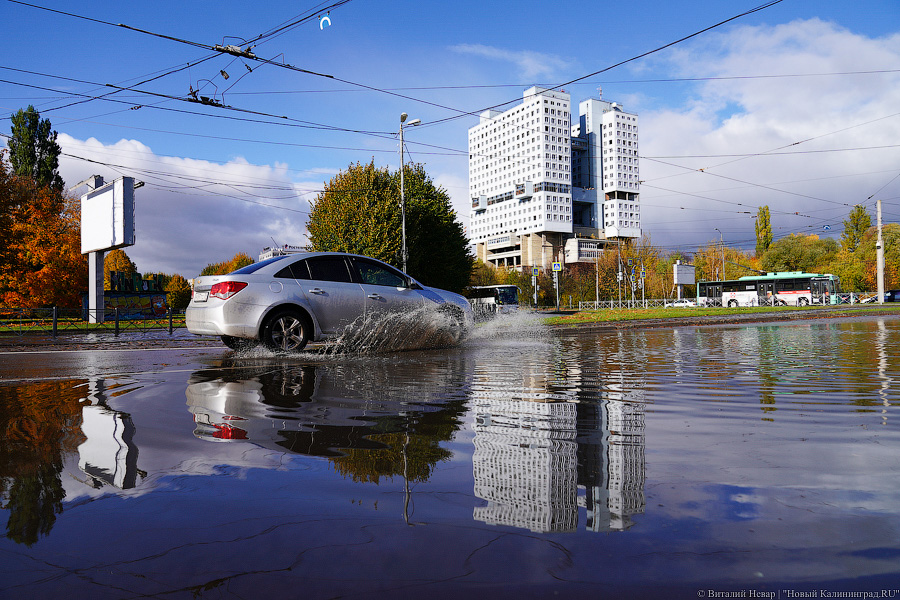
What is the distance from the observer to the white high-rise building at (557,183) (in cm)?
14200

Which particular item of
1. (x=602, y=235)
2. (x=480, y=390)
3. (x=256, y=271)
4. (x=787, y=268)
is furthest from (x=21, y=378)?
(x=602, y=235)

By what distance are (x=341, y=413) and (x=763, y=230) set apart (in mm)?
103397

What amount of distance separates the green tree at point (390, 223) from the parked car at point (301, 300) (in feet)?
65.0

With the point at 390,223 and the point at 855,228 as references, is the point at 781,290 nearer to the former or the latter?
the point at 855,228

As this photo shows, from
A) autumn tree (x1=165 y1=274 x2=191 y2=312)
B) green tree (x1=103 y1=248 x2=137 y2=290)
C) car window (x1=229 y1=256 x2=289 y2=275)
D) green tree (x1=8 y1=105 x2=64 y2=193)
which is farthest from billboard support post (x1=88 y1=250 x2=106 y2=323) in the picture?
autumn tree (x1=165 y1=274 x2=191 y2=312)

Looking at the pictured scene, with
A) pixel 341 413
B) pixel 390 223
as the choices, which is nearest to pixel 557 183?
pixel 390 223

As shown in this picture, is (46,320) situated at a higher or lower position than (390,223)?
lower

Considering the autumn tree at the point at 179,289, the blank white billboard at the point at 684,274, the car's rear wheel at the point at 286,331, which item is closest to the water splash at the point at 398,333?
the car's rear wheel at the point at 286,331

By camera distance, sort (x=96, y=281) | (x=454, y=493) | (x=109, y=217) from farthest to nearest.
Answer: (x=96, y=281)
(x=109, y=217)
(x=454, y=493)

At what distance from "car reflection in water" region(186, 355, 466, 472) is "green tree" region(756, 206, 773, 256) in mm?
99585

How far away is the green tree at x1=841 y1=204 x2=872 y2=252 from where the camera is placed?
7869 cm

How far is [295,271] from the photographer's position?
Result: 8938mm

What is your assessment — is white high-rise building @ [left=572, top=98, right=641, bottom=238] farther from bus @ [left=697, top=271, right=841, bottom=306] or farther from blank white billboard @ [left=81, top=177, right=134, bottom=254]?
blank white billboard @ [left=81, top=177, right=134, bottom=254]

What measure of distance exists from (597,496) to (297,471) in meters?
1.40
